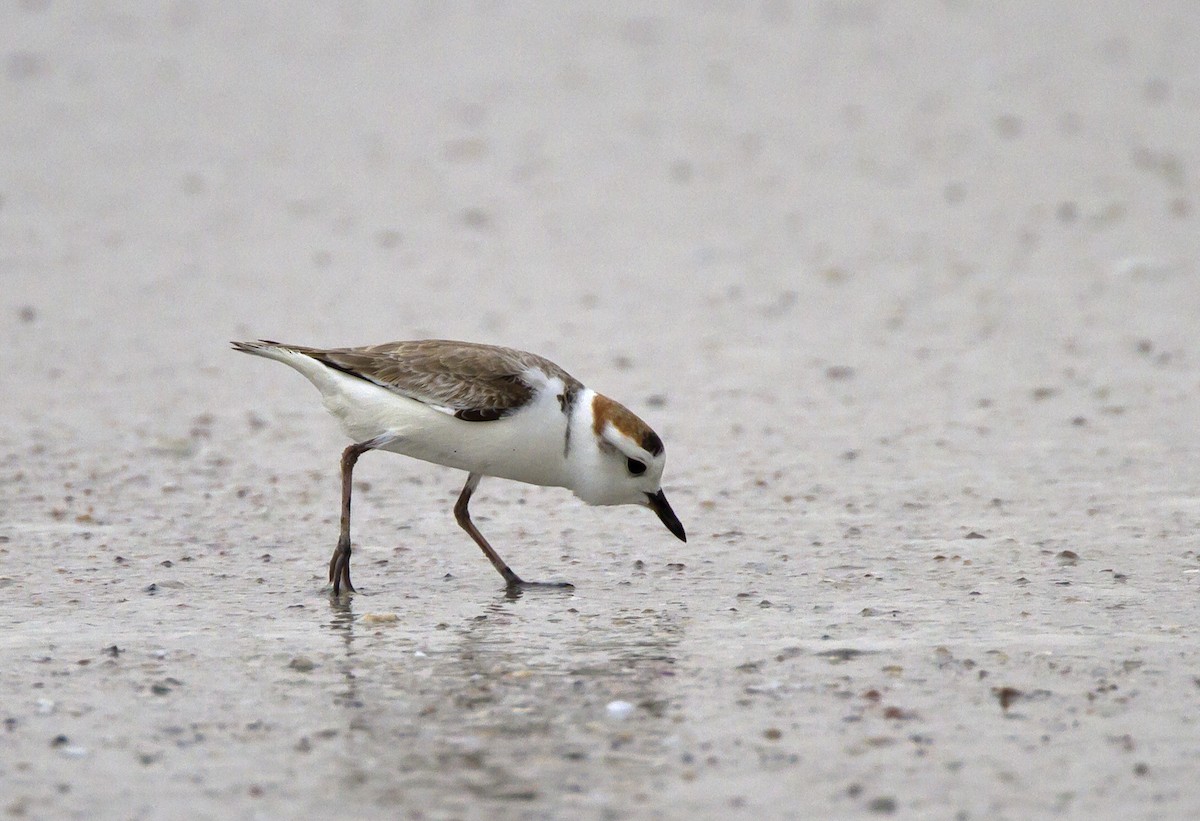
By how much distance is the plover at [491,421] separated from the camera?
6906 mm

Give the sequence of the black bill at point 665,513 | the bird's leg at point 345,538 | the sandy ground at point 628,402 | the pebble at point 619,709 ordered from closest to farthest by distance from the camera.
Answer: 1. the sandy ground at point 628,402
2. the pebble at point 619,709
3. the bird's leg at point 345,538
4. the black bill at point 665,513

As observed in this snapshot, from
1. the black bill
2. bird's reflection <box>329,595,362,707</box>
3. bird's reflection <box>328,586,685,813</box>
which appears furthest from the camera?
the black bill

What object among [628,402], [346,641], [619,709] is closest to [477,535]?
[346,641]

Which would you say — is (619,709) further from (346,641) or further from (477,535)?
(477,535)

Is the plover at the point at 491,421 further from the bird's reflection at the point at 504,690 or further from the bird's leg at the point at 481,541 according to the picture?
the bird's reflection at the point at 504,690

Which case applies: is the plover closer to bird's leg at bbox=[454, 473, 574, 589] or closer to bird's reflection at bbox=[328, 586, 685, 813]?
bird's leg at bbox=[454, 473, 574, 589]

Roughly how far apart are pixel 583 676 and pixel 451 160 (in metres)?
10.7

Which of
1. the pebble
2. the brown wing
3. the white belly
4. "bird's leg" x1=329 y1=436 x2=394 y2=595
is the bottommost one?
the pebble

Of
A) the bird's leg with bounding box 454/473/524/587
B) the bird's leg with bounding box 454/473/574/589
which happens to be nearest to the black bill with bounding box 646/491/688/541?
the bird's leg with bounding box 454/473/574/589

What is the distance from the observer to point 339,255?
1355 centimetres

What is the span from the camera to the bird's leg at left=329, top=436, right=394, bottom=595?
6738 millimetres

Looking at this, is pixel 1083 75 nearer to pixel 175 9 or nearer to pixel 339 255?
pixel 339 255

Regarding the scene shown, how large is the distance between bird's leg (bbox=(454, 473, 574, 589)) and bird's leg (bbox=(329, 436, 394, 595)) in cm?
45

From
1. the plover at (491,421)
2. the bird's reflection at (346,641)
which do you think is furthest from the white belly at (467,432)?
the bird's reflection at (346,641)
